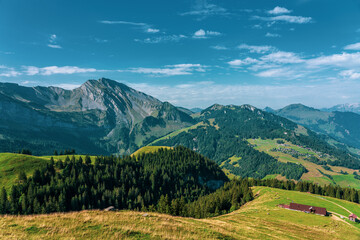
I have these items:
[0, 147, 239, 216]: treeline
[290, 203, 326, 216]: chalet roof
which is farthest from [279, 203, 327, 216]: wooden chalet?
[0, 147, 239, 216]: treeline

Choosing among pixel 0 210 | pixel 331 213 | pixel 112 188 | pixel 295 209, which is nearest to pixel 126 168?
pixel 112 188

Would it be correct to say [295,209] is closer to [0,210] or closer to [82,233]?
[82,233]

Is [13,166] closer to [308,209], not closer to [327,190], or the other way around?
[308,209]

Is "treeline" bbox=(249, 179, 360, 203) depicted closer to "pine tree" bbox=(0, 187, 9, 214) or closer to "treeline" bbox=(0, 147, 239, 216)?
"treeline" bbox=(0, 147, 239, 216)

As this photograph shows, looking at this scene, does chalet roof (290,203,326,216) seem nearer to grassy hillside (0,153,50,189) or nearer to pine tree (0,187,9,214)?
pine tree (0,187,9,214)

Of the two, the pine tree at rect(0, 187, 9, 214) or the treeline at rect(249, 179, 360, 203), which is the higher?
A: the pine tree at rect(0, 187, 9, 214)

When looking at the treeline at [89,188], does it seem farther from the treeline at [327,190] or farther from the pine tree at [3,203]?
the treeline at [327,190]

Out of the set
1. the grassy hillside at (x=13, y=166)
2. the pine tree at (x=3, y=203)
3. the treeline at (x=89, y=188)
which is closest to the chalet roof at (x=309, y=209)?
the treeline at (x=89, y=188)

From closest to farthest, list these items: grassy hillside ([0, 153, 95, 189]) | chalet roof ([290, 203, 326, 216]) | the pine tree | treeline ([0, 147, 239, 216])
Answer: chalet roof ([290, 203, 326, 216]) → the pine tree → treeline ([0, 147, 239, 216]) → grassy hillside ([0, 153, 95, 189])

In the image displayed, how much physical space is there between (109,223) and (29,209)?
3994 inches

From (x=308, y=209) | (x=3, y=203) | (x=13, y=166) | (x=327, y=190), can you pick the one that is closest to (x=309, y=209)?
(x=308, y=209)

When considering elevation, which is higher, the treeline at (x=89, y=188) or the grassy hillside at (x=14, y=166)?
the grassy hillside at (x=14, y=166)

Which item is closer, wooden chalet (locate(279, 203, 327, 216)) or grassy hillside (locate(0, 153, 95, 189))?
wooden chalet (locate(279, 203, 327, 216))

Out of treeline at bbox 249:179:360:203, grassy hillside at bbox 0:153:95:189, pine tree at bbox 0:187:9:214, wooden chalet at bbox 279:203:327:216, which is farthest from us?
treeline at bbox 249:179:360:203
